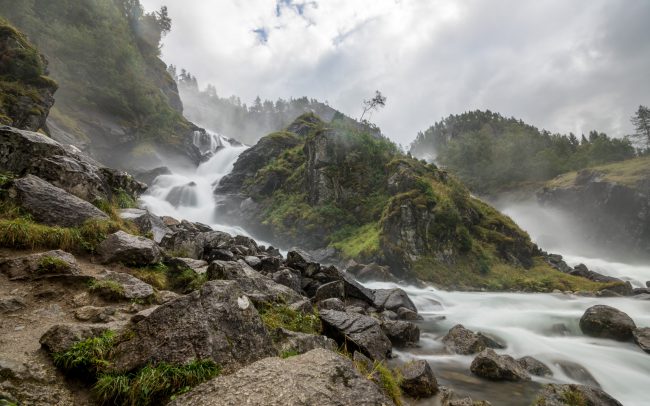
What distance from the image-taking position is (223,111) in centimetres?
13712

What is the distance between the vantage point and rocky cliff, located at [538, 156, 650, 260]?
182ft

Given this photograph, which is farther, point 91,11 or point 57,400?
point 91,11

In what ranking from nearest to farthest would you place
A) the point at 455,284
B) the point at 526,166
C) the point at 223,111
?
the point at 455,284
the point at 526,166
the point at 223,111

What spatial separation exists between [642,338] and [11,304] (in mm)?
20095

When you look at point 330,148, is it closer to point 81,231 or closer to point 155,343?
point 81,231

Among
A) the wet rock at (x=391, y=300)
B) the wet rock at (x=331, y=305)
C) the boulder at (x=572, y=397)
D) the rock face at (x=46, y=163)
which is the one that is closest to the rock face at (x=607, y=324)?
the wet rock at (x=391, y=300)

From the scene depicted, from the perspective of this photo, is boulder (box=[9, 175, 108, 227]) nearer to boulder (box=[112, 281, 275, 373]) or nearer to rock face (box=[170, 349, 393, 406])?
boulder (box=[112, 281, 275, 373])

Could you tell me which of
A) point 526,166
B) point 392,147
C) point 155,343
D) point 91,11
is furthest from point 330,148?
point 526,166

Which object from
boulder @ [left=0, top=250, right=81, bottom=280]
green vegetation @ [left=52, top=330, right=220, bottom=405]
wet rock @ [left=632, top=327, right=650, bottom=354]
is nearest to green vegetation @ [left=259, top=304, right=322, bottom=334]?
green vegetation @ [left=52, top=330, right=220, bottom=405]

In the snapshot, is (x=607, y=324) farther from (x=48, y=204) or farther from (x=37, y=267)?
(x=48, y=204)

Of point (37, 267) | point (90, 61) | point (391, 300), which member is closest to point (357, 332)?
point (37, 267)

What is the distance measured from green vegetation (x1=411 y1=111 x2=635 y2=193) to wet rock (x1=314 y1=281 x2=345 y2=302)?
71901 mm

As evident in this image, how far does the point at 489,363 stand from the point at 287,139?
49.3m

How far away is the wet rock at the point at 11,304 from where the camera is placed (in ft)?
17.4
